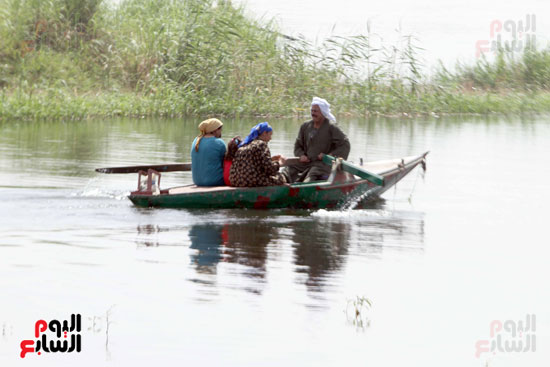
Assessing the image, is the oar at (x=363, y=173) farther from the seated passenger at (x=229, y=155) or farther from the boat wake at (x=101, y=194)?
the boat wake at (x=101, y=194)

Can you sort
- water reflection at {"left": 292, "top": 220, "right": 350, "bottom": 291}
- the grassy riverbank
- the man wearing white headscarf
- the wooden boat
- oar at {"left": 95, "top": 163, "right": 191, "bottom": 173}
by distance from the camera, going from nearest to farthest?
water reflection at {"left": 292, "top": 220, "right": 350, "bottom": 291}
the wooden boat
oar at {"left": 95, "top": 163, "right": 191, "bottom": 173}
the man wearing white headscarf
the grassy riverbank

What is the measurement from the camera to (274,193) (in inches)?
394

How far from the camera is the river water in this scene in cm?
557

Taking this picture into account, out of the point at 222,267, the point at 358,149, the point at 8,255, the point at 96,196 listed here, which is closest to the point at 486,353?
the point at 222,267

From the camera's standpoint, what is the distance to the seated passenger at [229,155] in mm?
10008

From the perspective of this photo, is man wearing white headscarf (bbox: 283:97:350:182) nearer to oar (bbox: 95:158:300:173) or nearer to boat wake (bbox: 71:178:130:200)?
oar (bbox: 95:158:300:173)

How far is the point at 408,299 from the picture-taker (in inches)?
265

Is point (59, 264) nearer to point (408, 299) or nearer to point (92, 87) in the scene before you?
point (408, 299)

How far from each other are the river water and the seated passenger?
1.52 ft

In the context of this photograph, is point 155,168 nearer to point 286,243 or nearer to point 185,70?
point 286,243
